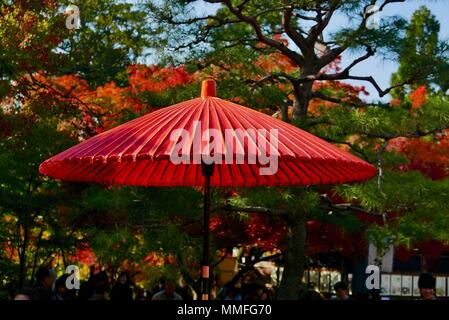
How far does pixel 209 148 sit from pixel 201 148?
0.05 m

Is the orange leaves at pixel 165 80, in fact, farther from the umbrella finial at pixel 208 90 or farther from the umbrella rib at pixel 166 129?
the umbrella rib at pixel 166 129

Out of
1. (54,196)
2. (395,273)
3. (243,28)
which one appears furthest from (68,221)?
(395,273)

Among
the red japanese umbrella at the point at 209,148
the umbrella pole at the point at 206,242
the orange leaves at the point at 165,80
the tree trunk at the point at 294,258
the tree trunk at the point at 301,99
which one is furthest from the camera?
the orange leaves at the point at 165,80

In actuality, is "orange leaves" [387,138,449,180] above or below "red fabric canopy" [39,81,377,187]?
above

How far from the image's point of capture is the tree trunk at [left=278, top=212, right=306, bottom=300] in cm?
1065

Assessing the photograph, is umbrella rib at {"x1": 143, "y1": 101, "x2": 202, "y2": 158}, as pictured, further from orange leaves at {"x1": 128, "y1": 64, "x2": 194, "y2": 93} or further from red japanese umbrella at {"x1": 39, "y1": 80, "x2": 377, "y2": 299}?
orange leaves at {"x1": 128, "y1": 64, "x2": 194, "y2": 93}

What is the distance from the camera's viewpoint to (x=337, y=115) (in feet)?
32.7

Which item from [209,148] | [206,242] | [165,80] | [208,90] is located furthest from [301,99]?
[209,148]

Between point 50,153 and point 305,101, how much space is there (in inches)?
151

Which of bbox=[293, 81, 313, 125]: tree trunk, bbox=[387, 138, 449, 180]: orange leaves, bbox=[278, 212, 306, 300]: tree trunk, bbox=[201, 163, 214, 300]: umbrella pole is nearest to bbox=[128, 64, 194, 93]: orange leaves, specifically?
bbox=[293, 81, 313, 125]: tree trunk

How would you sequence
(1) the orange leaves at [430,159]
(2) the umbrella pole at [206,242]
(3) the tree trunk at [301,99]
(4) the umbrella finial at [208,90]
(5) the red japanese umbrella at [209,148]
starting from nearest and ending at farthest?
(5) the red japanese umbrella at [209,148], (2) the umbrella pole at [206,242], (4) the umbrella finial at [208,90], (3) the tree trunk at [301,99], (1) the orange leaves at [430,159]

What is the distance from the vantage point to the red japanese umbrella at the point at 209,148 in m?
4.29

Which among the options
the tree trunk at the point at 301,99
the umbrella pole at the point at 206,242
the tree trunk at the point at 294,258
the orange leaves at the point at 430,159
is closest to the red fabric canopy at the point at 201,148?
the umbrella pole at the point at 206,242

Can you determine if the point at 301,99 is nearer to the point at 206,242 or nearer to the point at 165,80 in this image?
the point at 165,80
